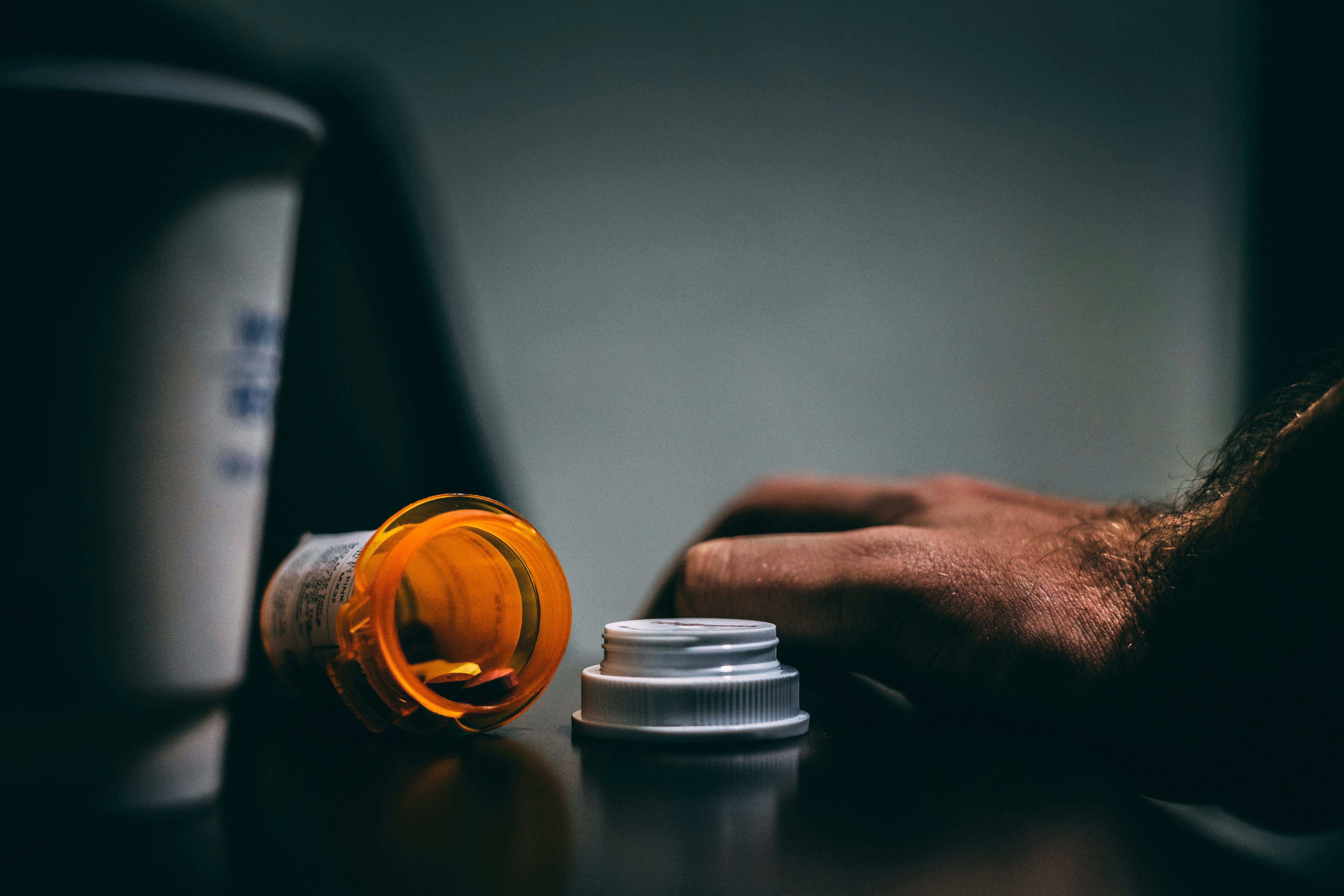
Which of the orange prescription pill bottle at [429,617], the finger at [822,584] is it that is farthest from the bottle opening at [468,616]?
the finger at [822,584]

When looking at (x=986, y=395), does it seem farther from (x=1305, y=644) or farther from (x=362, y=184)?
(x=1305, y=644)

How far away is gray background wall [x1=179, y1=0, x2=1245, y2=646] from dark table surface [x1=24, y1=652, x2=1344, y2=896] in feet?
4.07

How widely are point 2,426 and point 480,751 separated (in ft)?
0.71

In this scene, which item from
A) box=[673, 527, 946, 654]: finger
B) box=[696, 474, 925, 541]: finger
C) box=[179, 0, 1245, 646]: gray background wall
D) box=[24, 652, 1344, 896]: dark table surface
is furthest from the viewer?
box=[179, 0, 1245, 646]: gray background wall

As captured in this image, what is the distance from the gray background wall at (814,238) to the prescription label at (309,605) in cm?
115

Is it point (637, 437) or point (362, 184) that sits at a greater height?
point (362, 184)

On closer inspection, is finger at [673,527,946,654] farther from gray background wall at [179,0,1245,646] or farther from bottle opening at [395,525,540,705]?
gray background wall at [179,0,1245,646]

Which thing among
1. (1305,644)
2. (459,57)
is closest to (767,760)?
(1305,644)

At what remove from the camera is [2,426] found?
0.64 ft

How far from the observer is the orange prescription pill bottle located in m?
0.37

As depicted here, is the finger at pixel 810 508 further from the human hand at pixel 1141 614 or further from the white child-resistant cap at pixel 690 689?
the white child-resistant cap at pixel 690 689

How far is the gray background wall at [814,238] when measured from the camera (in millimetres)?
1575

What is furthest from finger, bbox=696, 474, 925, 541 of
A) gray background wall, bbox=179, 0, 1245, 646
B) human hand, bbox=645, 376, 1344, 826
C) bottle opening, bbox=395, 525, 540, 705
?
gray background wall, bbox=179, 0, 1245, 646

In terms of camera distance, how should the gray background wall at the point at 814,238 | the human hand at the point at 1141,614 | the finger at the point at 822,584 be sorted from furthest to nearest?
the gray background wall at the point at 814,238, the finger at the point at 822,584, the human hand at the point at 1141,614
